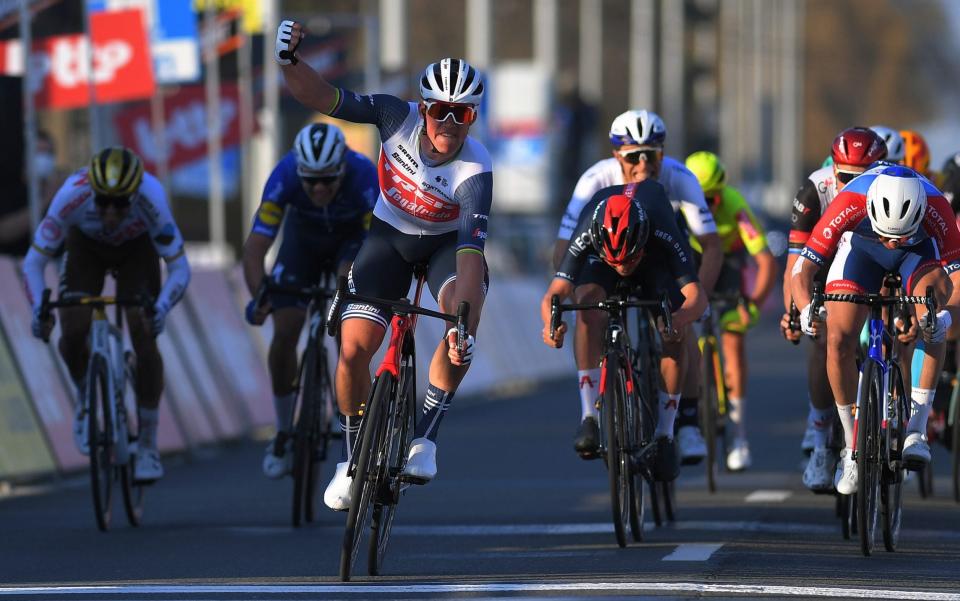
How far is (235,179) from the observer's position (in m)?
46.0

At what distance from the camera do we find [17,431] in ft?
48.3

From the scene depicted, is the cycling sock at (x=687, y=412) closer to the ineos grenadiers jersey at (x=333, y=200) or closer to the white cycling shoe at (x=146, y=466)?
the ineos grenadiers jersey at (x=333, y=200)

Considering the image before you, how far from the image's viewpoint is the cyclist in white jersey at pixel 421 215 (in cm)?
996

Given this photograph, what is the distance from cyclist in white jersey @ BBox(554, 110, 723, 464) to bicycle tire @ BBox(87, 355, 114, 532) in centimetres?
245

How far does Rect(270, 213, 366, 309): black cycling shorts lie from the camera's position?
13078 mm

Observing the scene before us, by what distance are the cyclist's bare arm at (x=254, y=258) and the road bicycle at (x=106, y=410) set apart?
0.76 meters

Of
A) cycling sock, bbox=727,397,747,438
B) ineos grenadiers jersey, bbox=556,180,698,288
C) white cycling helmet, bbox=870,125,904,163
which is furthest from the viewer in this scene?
cycling sock, bbox=727,397,747,438

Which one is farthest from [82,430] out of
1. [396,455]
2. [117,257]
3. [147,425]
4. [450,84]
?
[450,84]

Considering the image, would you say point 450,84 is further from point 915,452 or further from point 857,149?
point 915,452

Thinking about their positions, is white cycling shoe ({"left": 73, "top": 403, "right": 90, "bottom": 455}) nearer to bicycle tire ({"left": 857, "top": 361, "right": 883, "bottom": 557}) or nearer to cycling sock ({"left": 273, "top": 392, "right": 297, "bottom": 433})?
cycling sock ({"left": 273, "top": 392, "right": 297, "bottom": 433})

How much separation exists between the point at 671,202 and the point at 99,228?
3.11 meters

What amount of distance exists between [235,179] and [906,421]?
3559 cm

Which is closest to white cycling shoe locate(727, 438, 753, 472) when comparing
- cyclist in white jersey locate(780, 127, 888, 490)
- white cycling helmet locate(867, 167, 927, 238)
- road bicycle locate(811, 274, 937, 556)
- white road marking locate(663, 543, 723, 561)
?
cyclist in white jersey locate(780, 127, 888, 490)

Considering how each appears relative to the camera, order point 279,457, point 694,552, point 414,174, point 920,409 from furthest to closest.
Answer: point 279,457 → point 920,409 → point 694,552 → point 414,174
